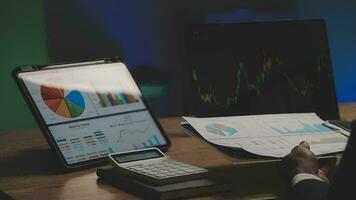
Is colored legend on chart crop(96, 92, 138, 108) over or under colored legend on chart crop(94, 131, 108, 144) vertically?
over

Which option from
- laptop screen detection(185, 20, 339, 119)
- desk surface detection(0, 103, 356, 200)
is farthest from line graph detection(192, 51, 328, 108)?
desk surface detection(0, 103, 356, 200)

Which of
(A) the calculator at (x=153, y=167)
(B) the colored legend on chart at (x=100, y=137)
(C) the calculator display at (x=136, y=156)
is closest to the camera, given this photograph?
(A) the calculator at (x=153, y=167)

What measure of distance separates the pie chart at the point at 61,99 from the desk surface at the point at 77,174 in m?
0.10

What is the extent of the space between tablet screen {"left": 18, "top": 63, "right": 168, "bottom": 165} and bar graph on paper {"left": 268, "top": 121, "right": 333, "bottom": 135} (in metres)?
0.24

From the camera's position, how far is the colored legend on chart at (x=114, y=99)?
146 cm

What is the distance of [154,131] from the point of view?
57.7 inches

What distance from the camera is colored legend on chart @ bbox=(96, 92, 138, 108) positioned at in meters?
1.46

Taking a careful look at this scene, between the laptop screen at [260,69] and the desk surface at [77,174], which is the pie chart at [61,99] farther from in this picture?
the laptop screen at [260,69]

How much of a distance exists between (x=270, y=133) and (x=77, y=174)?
397mm

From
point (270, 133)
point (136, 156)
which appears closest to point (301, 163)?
point (270, 133)

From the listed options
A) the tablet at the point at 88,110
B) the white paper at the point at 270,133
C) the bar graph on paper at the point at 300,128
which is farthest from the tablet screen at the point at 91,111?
the bar graph on paper at the point at 300,128

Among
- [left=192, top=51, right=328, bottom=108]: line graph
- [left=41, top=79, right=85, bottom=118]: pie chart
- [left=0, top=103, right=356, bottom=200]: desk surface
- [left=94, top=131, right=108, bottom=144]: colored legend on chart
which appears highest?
[left=41, top=79, right=85, bottom=118]: pie chart

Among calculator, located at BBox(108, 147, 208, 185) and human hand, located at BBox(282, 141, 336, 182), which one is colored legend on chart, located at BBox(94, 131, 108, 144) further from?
human hand, located at BBox(282, 141, 336, 182)

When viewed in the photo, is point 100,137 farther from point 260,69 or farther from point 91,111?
point 260,69
